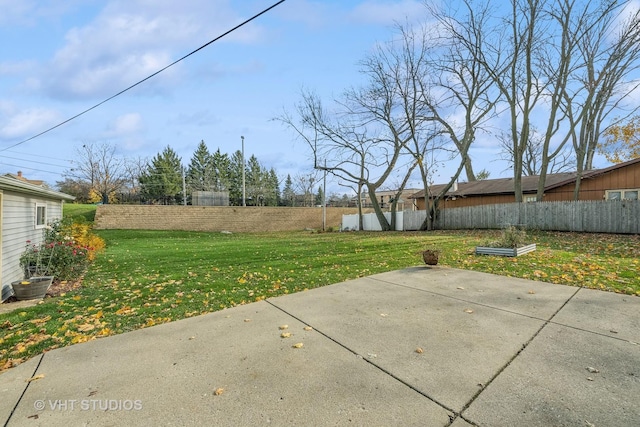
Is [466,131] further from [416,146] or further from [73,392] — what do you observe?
[73,392]

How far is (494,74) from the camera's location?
16594 mm

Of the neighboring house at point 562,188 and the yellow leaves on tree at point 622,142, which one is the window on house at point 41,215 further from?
the yellow leaves on tree at point 622,142

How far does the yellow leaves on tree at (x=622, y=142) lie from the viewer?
70.2 feet

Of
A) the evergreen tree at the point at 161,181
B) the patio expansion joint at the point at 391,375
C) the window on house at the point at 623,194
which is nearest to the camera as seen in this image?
the patio expansion joint at the point at 391,375

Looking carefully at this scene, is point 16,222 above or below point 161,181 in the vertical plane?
below

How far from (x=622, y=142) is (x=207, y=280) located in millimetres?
30041

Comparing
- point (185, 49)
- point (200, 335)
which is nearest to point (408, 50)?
point (185, 49)

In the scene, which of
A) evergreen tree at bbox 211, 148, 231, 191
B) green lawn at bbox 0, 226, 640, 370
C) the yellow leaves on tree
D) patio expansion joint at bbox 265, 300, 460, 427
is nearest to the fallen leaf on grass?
green lawn at bbox 0, 226, 640, 370

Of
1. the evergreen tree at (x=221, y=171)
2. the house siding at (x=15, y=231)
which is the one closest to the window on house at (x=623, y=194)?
the house siding at (x=15, y=231)

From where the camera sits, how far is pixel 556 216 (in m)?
14.1

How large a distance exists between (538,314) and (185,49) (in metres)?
7.51

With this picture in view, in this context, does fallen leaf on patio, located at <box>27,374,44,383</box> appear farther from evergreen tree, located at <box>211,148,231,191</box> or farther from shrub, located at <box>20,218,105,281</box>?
evergreen tree, located at <box>211,148,231,191</box>

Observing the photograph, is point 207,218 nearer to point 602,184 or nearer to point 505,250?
point 505,250

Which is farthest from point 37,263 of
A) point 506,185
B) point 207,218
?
point 506,185
